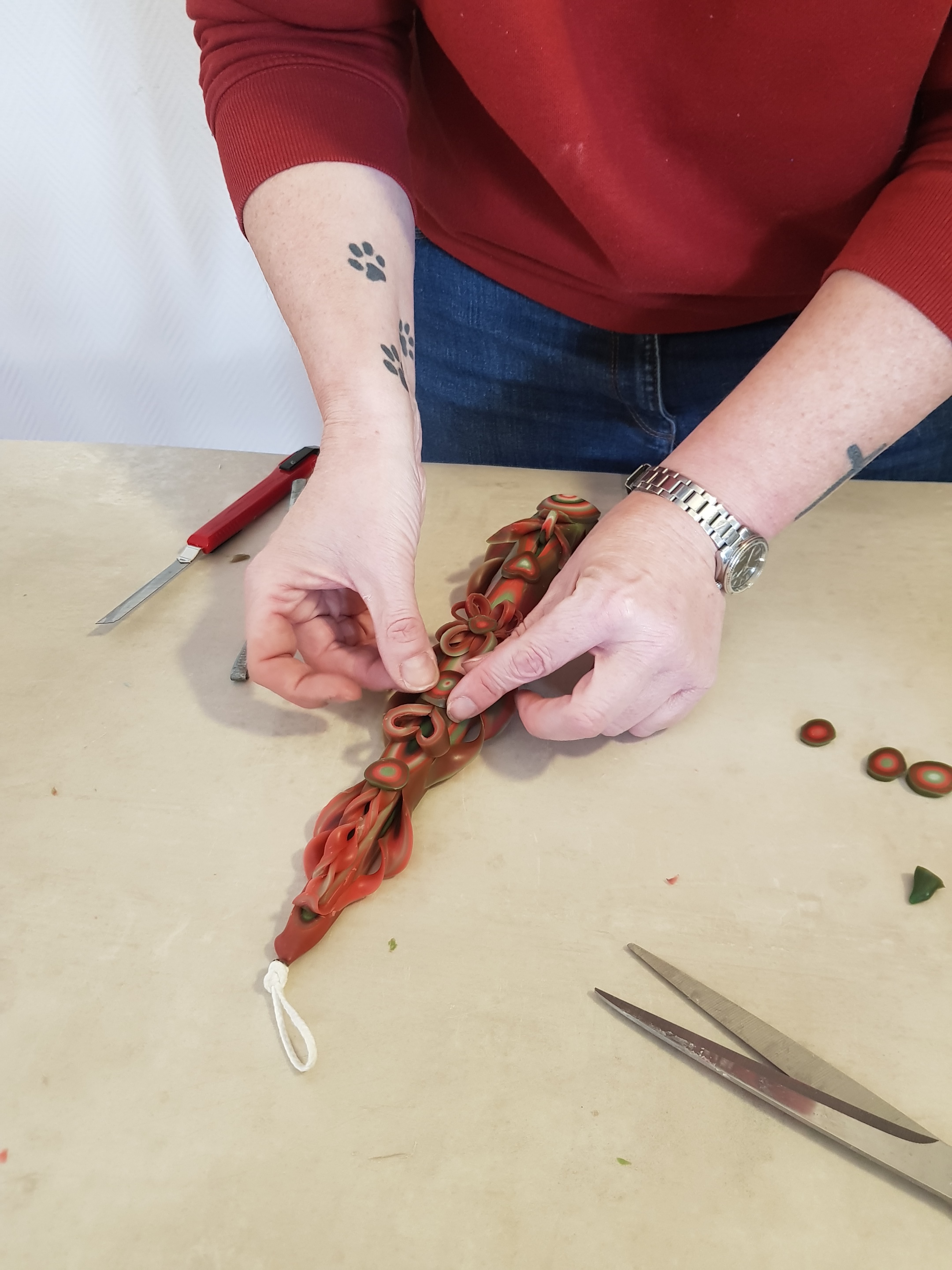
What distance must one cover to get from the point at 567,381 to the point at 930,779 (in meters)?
0.71

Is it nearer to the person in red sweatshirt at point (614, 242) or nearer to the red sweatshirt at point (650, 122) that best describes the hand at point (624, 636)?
the person in red sweatshirt at point (614, 242)

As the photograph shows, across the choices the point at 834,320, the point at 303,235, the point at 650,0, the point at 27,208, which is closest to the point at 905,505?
the point at 834,320

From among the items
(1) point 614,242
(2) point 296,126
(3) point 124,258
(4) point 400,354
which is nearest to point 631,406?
(1) point 614,242

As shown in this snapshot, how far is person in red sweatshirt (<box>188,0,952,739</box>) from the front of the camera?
0.74 metres

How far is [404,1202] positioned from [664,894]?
0.29 metres

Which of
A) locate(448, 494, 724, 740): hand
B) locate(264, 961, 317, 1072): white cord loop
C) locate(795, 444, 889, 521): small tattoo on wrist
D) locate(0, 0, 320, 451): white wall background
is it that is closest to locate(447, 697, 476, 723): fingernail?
locate(448, 494, 724, 740): hand

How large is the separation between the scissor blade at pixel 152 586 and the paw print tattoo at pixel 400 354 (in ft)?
1.23

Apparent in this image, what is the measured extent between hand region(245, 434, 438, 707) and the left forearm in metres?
0.27

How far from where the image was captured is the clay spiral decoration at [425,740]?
66 cm

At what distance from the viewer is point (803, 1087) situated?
555 millimetres

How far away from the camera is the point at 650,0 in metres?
0.80

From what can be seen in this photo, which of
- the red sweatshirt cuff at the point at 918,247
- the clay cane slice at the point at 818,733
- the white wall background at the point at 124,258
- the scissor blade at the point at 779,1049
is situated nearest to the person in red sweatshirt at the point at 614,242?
the red sweatshirt cuff at the point at 918,247

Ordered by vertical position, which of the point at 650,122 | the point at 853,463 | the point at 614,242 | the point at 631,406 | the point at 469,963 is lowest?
the point at 469,963

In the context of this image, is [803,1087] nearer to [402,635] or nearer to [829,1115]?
[829,1115]
